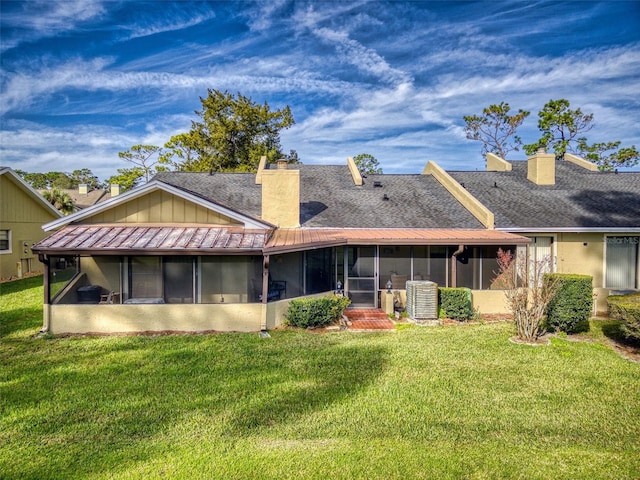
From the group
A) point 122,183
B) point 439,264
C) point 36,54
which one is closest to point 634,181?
point 439,264

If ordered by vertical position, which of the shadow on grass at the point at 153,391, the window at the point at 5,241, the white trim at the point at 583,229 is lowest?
the shadow on grass at the point at 153,391

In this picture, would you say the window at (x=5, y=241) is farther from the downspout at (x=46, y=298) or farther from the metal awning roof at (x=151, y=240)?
the downspout at (x=46, y=298)

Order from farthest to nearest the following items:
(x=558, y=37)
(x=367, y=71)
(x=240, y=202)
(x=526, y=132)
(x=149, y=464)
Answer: (x=526, y=132)
(x=367, y=71)
(x=558, y=37)
(x=240, y=202)
(x=149, y=464)

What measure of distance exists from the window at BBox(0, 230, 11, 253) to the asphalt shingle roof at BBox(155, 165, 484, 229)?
325 inches

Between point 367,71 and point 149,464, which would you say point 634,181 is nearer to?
point 367,71

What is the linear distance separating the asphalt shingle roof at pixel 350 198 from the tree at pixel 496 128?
63.0ft

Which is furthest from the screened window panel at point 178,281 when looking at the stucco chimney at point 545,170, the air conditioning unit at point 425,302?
the stucco chimney at point 545,170

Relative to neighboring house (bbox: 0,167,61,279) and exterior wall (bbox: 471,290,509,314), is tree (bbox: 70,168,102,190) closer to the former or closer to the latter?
neighboring house (bbox: 0,167,61,279)

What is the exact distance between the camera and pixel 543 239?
14.1 meters

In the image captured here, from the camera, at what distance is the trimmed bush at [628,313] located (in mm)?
8320

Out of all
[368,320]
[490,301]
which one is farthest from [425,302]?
[490,301]

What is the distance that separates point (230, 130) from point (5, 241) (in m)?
17.6

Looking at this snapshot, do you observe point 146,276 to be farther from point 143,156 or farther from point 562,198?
point 143,156

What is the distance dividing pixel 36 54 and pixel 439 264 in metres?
15.7
